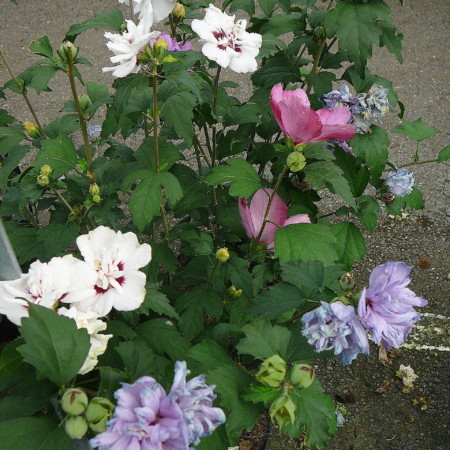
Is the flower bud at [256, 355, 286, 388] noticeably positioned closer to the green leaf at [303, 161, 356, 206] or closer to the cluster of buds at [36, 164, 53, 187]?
the green leaf at [303, 161, 356, 206]

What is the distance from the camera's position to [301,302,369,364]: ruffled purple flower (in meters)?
0.77

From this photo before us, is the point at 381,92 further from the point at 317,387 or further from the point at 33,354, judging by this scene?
the point at 33,354

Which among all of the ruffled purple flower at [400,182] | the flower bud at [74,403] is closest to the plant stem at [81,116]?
the flower bud at [74,403]

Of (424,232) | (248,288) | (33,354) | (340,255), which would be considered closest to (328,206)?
(424,232)

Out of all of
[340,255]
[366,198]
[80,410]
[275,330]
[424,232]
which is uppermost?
[80,410]

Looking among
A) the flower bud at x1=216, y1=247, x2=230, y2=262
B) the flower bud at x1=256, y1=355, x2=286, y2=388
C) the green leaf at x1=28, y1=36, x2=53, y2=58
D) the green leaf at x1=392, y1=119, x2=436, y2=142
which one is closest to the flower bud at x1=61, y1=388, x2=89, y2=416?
the flower bud at x1=256, y1=355, x2=286, y2=388

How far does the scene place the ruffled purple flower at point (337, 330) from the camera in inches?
30.3

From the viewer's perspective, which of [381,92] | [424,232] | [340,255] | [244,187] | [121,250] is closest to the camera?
Result: [121,250]

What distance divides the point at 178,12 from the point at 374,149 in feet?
1.73

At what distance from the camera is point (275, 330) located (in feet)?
2.86

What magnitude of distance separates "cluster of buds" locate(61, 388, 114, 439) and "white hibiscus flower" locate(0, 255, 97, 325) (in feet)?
0.41

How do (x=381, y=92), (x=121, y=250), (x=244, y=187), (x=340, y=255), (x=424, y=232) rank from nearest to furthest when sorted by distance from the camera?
(x=121, y=250) < (x=244, y=187) < (x=381, y=92) < (x=340, y=255) < (x=424, y=232)

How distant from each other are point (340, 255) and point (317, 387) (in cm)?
53

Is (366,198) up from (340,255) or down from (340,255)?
up
